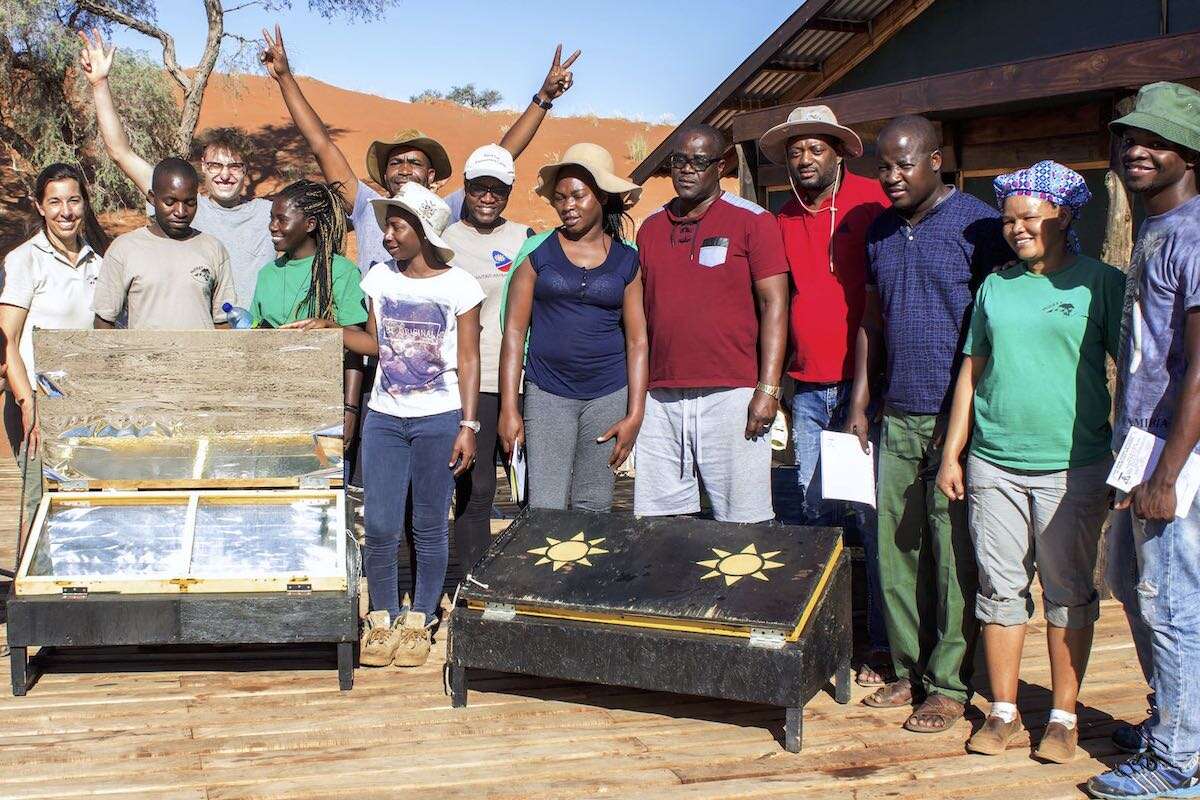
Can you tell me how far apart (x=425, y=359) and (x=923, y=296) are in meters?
1.99

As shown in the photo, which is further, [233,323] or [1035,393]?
[233,323]

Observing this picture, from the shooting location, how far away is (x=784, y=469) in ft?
24.2

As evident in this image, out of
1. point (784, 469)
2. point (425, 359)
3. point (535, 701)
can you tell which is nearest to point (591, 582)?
point (535, 701)

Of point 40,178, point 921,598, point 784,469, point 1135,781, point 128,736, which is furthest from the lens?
point 784,469

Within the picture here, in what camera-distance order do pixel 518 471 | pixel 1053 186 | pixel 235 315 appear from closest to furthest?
pixel 1053 186
pixel 518 471
pixel 235 315

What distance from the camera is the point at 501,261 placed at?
585cm

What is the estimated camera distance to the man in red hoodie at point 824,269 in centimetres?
510

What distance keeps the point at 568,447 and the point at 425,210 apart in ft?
3.65

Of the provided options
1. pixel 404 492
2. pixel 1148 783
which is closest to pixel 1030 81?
pixel 404 492

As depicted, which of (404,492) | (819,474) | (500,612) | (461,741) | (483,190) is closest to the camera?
(461,741)

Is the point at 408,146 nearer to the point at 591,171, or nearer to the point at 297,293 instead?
the point at 297,293

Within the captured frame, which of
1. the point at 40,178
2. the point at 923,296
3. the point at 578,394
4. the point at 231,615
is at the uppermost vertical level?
the point at 40,178

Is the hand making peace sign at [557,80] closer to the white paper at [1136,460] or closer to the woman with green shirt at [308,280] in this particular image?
the woman with green shirt at [308,280]

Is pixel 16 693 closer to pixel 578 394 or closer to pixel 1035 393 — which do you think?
pixel 578 394
